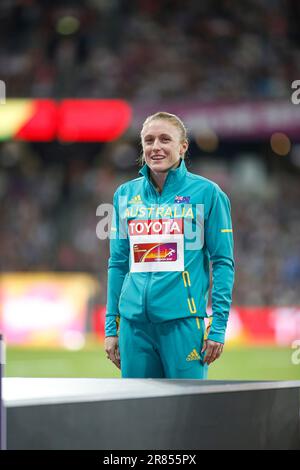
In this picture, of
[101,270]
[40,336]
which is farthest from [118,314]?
[101,270]

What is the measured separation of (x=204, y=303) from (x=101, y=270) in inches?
596

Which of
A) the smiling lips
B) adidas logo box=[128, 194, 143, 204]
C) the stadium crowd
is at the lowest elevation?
adidas logo box=[128, 194, 143, 204]

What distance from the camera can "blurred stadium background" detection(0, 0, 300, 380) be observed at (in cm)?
1822

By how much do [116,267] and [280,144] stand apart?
57.0 feet

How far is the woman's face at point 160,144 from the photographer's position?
418 centimetres

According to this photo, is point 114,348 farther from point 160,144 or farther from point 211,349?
point 160,144

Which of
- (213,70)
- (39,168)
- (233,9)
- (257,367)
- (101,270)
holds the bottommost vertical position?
(257,367)

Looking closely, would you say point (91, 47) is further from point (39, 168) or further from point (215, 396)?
point (215, 396)

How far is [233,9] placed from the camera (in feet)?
75.3

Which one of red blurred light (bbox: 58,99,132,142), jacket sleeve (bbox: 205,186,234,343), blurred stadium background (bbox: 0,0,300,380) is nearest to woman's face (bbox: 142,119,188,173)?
jacket sleeve (bbox: 205,186,234,343)

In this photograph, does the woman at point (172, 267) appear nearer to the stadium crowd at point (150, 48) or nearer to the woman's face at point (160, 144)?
the woman's face at point (160, 144)

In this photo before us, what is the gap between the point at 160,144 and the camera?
4188 millimetres

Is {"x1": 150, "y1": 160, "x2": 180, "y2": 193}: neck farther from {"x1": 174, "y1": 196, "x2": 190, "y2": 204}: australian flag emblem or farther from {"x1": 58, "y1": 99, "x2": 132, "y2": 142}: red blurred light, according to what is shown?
{"x1": 58, "y1": 99, "x2": 132, "y2": 142}: red blurred light

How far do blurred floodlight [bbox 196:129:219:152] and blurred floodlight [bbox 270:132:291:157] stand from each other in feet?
4.75
